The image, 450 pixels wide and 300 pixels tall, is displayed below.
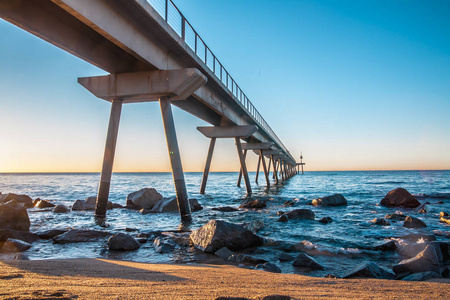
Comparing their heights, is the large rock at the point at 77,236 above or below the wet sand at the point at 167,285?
below

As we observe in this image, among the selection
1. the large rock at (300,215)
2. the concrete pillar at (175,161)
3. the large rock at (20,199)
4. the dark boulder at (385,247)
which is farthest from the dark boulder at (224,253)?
the large rock at (20,199)

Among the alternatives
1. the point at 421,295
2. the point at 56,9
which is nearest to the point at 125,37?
the point at 56,9

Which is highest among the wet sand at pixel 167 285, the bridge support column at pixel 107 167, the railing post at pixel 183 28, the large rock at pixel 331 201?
the railing post at pixel 183 28

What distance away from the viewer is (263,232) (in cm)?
890

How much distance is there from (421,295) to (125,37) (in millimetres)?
9919

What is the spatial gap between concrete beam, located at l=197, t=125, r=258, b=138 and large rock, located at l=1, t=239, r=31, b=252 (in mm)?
19809

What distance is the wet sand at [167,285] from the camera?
284cm

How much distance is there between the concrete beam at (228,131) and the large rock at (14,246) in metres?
19.8

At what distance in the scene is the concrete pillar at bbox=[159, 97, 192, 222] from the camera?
11820mm

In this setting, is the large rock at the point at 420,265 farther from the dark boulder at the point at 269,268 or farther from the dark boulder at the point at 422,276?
the dark boulder at the point at 269,268

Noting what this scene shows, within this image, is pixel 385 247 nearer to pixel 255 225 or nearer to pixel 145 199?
pixel 255 225

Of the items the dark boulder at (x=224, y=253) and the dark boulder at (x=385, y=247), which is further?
the dark boulder at (x=385, y=247)

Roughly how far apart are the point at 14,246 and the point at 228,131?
2024cm

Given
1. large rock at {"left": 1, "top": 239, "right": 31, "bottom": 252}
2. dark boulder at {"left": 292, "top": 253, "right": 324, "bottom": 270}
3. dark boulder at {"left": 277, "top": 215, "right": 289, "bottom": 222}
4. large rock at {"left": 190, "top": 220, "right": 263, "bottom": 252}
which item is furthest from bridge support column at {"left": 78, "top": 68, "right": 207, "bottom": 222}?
dark boulder at {"left": 292, "top": 253, "right": 324, "bottom": 270}
